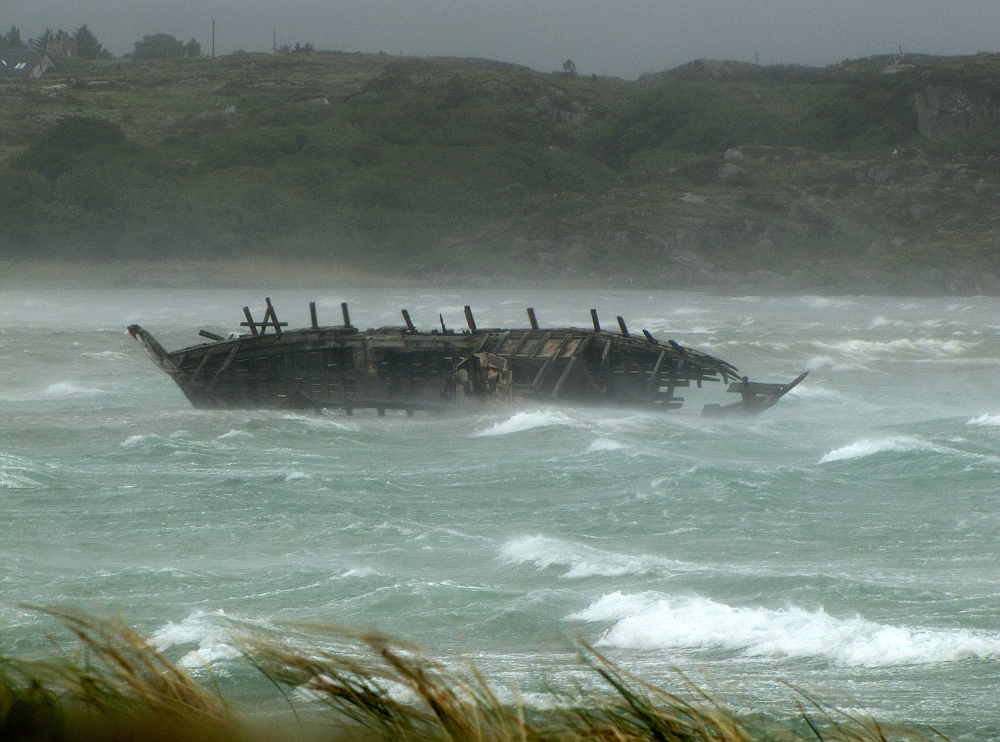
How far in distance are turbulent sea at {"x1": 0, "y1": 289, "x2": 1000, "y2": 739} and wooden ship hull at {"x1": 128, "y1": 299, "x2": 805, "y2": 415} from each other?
785 mm

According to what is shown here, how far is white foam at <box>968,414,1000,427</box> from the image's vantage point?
2683cm

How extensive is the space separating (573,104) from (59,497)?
149m

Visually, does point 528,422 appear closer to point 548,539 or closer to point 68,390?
point 548,539

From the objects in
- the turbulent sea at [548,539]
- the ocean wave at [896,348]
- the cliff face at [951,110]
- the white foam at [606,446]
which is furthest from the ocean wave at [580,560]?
the cliff face at [951,110]

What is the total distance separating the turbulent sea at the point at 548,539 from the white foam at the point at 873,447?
0.26 ft

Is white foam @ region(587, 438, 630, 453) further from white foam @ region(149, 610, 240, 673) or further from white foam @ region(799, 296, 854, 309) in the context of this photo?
white foam @ region(799, 296, 854, 309)

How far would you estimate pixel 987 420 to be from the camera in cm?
2742

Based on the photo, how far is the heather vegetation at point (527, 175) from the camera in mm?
114938

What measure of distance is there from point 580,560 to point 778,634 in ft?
11.2

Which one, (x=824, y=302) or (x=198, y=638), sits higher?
(x=824, y=302)

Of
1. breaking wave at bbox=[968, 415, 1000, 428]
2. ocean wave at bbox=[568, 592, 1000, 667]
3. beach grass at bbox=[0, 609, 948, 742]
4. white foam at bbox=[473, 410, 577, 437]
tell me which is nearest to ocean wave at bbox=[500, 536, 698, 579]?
ocean wave at bbox=[568, 592, 1000, 667]

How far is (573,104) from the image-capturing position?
161000mm

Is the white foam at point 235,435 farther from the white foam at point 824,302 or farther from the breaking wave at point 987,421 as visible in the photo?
the white foam at point 824,302

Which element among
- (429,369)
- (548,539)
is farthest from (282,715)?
(429,369)
